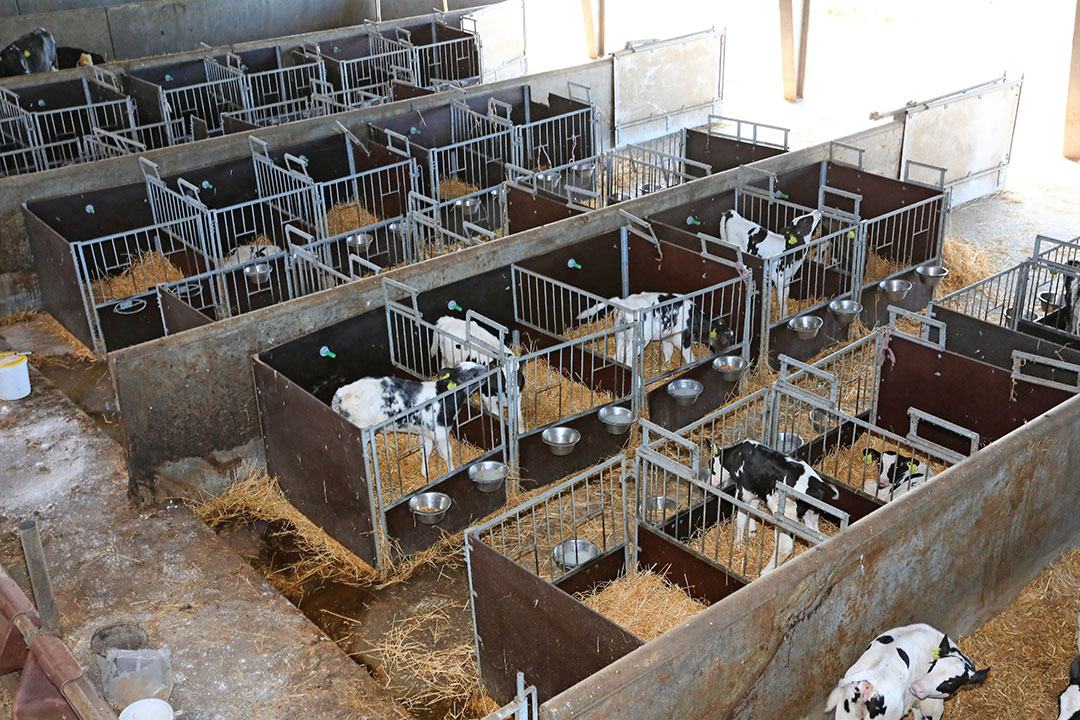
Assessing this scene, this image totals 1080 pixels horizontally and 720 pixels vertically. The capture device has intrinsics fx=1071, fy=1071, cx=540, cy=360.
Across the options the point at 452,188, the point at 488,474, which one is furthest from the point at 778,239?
the point at 452,188

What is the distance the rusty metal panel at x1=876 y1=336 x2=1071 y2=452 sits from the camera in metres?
8.19

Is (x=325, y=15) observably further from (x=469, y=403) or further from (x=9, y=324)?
(x=469, y=403)

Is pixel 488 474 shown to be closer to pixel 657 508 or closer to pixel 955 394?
pixel 657 508

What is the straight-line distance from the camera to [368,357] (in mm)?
9648

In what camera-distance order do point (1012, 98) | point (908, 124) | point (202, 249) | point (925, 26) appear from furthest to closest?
point (925, 26) < point (1012, 98) < point (908, 124) < point (202, 249)

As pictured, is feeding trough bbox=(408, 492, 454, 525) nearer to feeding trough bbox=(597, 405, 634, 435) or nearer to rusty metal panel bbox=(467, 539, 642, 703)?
rusty metal panel bbox=(467, 539, 642, 703)

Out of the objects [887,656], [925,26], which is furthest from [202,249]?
[925,26]

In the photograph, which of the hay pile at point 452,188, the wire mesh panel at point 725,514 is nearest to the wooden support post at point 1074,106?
the hay pile at point 452,188

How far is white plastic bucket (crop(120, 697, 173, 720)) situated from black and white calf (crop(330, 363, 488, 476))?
105 inches

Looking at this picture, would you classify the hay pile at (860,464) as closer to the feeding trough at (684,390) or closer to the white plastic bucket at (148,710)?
the feeding trough at (684,390)

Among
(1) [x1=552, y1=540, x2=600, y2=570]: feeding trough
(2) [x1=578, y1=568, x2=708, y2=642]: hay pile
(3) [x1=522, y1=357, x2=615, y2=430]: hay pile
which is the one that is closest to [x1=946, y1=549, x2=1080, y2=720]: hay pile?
(2) [x1=578, y1=568, x2=708, y2=642]: hay pile

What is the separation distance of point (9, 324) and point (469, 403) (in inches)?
257

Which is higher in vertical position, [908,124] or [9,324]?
[908,124]

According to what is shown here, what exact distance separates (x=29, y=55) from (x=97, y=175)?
5874mm
